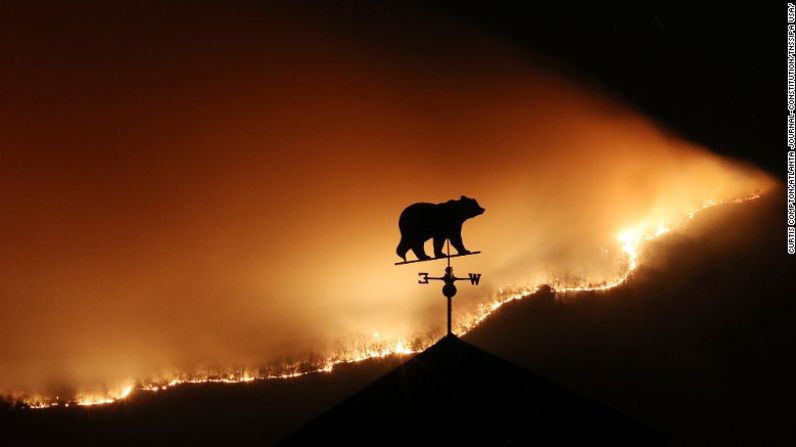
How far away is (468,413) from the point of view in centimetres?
345

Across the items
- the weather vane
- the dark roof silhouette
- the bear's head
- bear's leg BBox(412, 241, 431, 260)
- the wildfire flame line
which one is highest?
the bear's head

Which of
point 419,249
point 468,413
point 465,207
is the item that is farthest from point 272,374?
point 468,413

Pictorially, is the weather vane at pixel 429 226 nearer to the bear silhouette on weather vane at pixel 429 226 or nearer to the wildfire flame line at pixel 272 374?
the bear silhouette on weather vane at pixel 429 226

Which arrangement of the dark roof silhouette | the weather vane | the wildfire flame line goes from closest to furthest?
the dark roof silhouette
the weather vane
the wildfire flame line

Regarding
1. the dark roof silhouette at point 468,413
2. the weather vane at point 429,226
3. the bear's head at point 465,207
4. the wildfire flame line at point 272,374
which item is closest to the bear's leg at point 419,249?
the weather vane at point 429,226

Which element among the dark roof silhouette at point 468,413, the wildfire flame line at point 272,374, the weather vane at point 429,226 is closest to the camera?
the dark roof silhouette at point 468,413

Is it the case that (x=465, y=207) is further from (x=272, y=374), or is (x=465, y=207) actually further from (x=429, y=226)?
(x=272, y=374)

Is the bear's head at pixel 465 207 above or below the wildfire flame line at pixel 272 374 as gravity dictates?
above

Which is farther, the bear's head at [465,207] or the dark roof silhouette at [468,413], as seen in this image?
the bear's head at [465,207]

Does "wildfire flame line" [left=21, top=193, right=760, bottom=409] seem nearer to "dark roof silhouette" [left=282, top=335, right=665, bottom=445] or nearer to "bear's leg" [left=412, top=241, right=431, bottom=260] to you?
"bear's leg" [left=412, top=241, right=431, bottom=260]

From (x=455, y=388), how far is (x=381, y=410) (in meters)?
0.37

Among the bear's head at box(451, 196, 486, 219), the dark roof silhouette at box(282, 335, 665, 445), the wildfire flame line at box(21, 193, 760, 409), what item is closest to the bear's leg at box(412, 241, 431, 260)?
the bear's head at box(451, 196, 486, 219)

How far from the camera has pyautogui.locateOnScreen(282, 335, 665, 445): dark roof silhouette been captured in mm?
3365

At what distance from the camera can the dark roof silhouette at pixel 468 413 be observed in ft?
11.0
